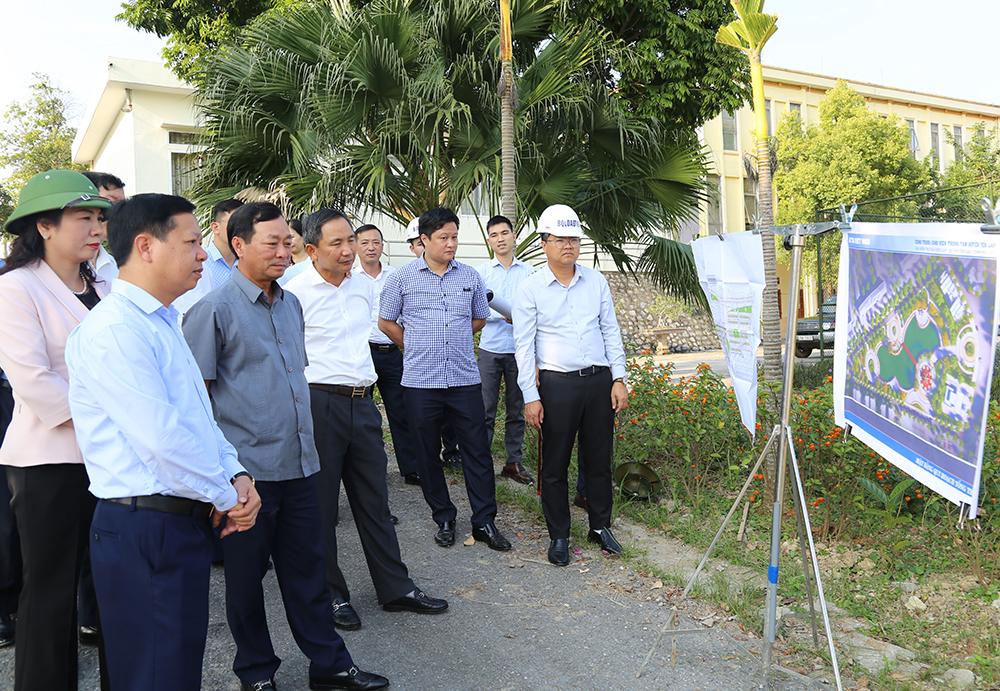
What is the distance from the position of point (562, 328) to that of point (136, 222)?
2.71 m

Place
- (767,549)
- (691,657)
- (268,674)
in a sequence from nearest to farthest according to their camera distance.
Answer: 1. (268,674)
2. (691,657)
3. (767,549)

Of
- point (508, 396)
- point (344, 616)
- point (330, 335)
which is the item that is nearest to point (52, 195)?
point (330, 335)

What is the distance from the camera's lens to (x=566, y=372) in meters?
4.47

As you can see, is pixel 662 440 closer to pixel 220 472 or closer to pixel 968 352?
pixel 968 352

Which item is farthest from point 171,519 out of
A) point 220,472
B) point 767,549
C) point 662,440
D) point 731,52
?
point 731,52

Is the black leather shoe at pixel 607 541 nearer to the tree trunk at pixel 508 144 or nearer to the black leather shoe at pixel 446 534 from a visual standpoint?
the black leather shoe at pixel 446 534

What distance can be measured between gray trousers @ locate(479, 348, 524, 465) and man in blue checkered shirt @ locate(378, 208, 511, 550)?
4.69 ft

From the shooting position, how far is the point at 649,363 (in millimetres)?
6383

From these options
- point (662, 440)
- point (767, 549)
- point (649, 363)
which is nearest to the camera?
point (767, 549)

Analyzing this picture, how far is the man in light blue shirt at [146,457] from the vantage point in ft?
6.72

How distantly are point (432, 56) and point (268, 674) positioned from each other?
7593mm

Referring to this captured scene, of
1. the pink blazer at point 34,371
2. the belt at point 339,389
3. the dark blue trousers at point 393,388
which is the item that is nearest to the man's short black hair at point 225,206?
the belt at point 339,389

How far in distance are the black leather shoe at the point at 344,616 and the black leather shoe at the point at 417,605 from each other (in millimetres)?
180

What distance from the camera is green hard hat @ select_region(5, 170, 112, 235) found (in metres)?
2.67
